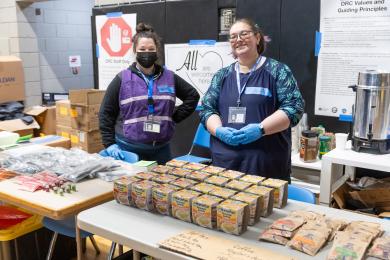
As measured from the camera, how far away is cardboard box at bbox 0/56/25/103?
464 centimetres

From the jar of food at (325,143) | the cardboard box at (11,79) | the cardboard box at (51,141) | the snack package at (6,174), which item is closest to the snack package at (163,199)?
the snack package at (6,174)

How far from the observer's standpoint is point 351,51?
2.85 m

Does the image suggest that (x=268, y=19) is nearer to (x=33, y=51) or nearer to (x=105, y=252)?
(x=105, y=252)

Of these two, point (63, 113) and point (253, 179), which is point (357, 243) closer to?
point (253, 179)

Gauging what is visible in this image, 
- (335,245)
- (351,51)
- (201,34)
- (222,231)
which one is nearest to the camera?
(335,245)

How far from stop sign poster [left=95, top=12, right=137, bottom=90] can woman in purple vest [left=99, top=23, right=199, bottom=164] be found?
1417mm

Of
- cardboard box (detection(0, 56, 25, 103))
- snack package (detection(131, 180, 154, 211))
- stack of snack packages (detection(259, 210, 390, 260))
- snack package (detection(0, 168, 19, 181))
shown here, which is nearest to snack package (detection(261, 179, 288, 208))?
stack of snack packages (detection(259, 210, 390, 260))

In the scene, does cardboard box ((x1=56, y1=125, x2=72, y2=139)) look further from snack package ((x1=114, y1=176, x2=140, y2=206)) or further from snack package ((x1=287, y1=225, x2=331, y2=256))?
snack package ((x1=287, y1=225, x2=331, y2=256))

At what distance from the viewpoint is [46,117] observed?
4.73 meters

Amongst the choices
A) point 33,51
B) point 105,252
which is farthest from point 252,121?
point 33,51

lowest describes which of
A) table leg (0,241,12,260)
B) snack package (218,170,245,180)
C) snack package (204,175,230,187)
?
table leg (0,241,12,260)

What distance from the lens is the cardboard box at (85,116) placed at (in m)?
4.21

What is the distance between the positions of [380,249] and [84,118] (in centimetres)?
350

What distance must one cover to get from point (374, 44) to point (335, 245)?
1.93 metres
